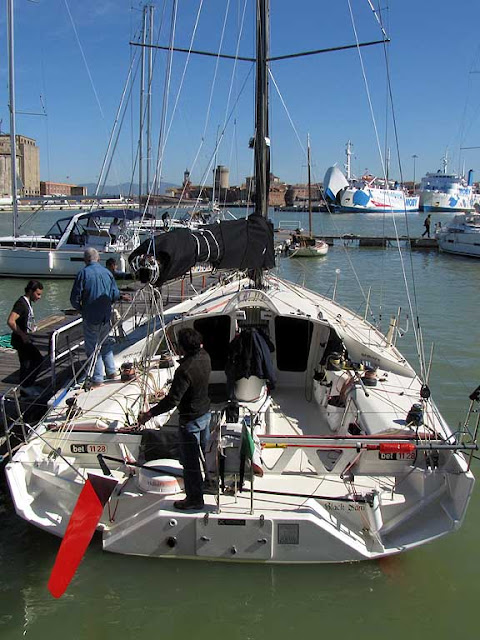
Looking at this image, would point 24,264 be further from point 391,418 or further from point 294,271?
point 391,418

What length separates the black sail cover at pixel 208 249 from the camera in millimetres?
5918

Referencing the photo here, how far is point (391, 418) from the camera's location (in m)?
5.79

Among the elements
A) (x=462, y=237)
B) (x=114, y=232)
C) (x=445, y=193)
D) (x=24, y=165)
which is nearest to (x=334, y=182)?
(x=445, y=193)

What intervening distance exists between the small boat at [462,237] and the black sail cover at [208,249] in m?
32.2

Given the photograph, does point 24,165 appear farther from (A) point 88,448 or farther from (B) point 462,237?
(A) point 88,448

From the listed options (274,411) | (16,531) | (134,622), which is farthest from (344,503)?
(16,531)

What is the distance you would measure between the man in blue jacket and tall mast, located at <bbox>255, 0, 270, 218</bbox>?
242cm

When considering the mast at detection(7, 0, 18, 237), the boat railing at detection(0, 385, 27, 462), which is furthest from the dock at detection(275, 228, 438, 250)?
the boat railing at detection(0, 385, 27, 462)

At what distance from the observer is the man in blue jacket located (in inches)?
268

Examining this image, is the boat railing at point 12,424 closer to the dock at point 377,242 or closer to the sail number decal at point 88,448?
the sail number decal at point 88,448

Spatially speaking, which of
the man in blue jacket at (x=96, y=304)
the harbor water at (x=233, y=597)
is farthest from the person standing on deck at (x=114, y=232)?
the harbor water at (x=233, y=597)

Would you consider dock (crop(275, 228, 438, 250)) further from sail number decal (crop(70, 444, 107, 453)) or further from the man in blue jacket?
sail number decal (crop(70, 444, 107, 453))

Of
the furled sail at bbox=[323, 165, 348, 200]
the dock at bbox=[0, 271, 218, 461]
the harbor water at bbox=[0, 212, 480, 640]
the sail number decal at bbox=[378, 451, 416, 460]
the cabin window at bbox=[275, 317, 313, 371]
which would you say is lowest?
the harbor water at bbox=[0, 212, 480, 640]

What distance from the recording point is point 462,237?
37.8m
